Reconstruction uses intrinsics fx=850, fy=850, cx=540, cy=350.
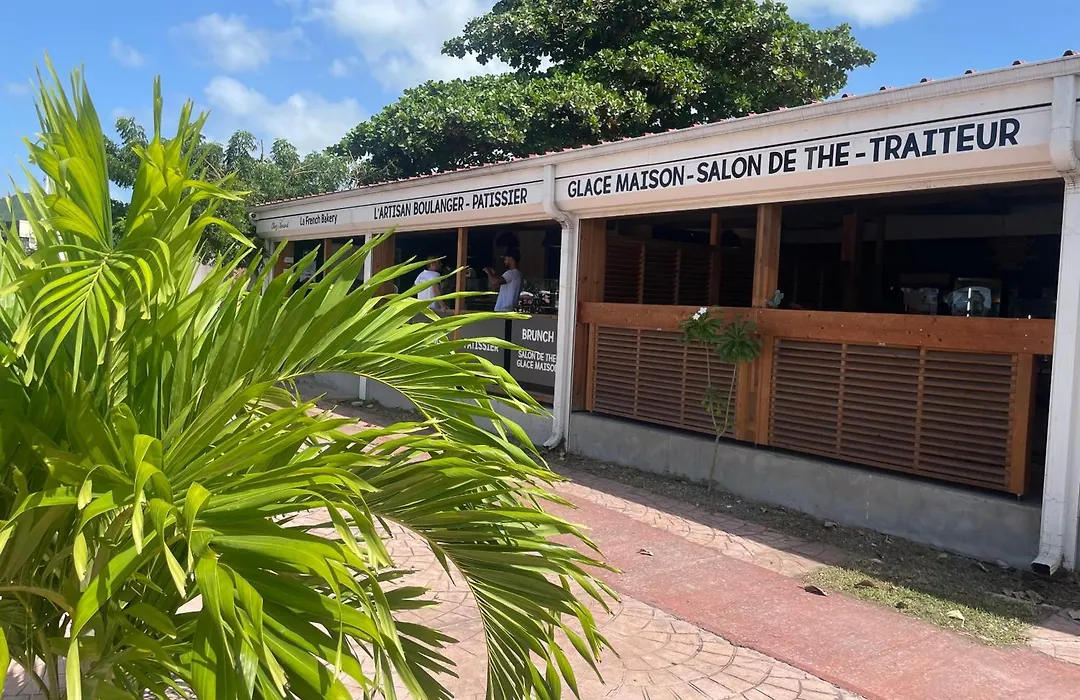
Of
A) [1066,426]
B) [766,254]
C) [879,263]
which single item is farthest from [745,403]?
[879,263]

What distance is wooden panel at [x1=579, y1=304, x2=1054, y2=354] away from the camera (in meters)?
5.76

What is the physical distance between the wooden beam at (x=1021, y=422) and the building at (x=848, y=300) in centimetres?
1

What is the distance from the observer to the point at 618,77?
17.6 metres

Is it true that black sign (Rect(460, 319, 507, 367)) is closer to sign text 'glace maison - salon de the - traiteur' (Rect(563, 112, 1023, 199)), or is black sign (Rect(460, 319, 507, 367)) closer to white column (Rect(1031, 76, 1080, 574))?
sign text 'glace maison - salon de the - traiteur' (Rect(563, 112, 1023, 199))

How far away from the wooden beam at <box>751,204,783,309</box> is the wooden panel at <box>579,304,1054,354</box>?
17 centimetres

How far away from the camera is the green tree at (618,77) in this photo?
677 inches

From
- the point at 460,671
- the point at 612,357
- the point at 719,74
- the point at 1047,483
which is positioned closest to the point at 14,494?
the point at 460,671

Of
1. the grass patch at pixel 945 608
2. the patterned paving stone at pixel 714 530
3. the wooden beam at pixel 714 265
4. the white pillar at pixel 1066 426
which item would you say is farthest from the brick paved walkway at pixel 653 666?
the wooden beam at pixel 714 265

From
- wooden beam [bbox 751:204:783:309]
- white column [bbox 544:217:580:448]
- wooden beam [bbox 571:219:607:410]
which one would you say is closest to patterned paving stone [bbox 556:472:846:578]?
white column [bbox 544:217:580:448]

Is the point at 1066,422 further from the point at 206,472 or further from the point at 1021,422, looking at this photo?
the point at 206,472

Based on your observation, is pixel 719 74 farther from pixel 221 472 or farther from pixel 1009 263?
pixel 221 472

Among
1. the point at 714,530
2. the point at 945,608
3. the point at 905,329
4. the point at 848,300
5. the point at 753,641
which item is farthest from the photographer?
the point at 848,300

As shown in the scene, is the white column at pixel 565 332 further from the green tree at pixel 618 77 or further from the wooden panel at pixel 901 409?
the green tree at pixel 618 77

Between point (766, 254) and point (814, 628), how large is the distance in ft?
12.2
